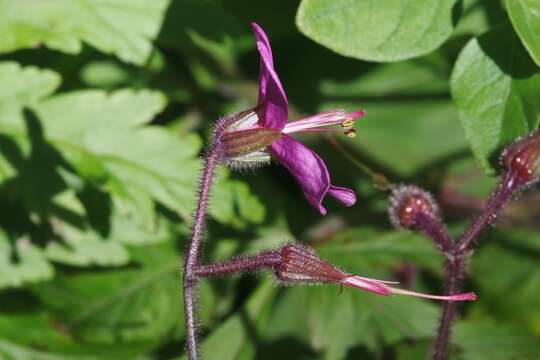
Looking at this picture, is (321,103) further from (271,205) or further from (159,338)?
(159,338)

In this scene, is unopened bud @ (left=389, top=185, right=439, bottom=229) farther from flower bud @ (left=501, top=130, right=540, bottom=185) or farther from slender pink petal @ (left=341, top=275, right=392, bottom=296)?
slender pink petal @ (left=341, top=275, right=392, bottom=296)

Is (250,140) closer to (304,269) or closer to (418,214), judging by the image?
(304,269)

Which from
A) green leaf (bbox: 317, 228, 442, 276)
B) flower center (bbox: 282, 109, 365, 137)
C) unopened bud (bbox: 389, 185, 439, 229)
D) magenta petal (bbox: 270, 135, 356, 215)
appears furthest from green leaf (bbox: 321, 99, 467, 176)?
magenta petal (bbox: 270, 135, 356, 215)

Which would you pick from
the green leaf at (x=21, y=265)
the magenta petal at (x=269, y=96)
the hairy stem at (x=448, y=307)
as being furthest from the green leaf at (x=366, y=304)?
the green leaf at (x=21, y=265)

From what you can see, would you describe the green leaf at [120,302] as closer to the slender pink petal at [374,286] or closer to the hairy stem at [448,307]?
the hairy stem at [448,307]

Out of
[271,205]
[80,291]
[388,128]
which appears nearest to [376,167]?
[388,128]

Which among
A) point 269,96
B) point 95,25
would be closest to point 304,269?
point 269,96
